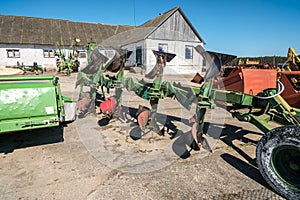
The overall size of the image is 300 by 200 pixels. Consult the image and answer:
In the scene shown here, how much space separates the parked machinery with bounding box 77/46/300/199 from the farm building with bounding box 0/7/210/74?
1450cm

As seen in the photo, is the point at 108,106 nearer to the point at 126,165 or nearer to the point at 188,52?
the point at 126,165

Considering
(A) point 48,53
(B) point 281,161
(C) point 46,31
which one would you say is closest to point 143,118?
(B) point 281,161

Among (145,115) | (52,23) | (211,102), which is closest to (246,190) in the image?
(211,102)

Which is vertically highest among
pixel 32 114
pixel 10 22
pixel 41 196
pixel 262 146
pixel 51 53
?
pixel 10 22

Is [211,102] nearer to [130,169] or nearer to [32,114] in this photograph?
[130,169]

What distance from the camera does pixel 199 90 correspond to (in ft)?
11.7

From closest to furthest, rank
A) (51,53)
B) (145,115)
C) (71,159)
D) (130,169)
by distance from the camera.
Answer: (130,169) → (71,159) → (145,115) → (51,53)

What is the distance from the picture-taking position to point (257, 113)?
3580mm

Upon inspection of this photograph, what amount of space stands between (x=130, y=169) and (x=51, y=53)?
27213mm

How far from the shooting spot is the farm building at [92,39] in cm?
2088

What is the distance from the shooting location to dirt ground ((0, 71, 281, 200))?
2654 mm

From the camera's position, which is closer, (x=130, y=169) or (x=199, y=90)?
(x=130, y=169)

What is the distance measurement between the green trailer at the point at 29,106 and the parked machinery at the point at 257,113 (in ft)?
5.82

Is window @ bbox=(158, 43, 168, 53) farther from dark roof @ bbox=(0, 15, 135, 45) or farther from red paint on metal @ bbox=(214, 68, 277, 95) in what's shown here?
red paint on metal @ bbox=(214, 68, 277, 95)
